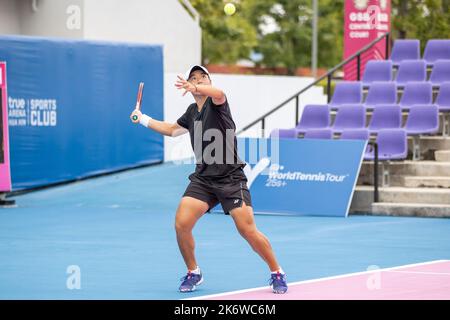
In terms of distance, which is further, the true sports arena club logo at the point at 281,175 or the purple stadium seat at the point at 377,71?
the purple stadium seat at the point at 377,71

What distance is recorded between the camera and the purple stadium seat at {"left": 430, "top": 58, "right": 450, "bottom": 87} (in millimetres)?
22234

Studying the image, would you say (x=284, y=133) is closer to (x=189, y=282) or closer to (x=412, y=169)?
(x=412, y=169)

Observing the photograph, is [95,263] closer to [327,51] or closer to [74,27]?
[74,27]

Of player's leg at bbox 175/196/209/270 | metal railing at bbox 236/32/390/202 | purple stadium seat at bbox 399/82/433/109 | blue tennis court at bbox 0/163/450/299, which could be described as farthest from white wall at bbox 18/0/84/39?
player's leg at bbox 175/196/209/270

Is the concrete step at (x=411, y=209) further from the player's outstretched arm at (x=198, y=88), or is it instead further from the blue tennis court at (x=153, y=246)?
the player's outstretched arm at (x=198, y=88)

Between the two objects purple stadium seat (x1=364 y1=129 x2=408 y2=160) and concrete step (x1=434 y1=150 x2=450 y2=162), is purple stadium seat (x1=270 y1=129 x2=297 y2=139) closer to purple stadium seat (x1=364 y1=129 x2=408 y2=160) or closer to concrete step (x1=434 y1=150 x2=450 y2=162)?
purple stadium seat (x1=364 y1=129 x2=408 y2=160)

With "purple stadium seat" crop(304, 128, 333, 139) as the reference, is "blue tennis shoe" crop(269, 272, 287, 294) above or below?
below

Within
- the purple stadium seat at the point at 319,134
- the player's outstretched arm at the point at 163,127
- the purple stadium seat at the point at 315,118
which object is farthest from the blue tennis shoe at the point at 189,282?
the purple stadium seat at the point at 315,118

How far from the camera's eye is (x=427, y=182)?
19531 mm

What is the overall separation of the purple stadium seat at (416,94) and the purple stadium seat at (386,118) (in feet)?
2.70

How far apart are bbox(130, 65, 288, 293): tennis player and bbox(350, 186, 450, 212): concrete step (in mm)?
8625

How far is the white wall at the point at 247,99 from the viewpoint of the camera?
26.1 metres

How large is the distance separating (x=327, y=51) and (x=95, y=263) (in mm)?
55642

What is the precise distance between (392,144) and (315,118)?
2270 mm
